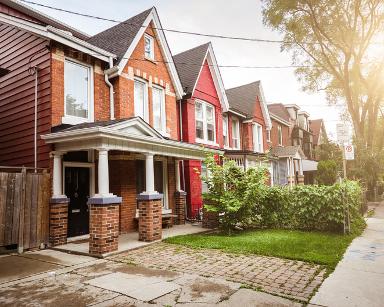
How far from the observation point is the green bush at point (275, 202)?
10.9 m

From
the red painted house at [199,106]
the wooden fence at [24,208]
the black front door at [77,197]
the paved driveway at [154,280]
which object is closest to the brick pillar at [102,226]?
the paved driveway at [154,280]

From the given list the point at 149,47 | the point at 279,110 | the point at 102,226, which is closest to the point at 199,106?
the point at 149,47

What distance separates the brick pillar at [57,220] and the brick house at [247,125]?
11.0 m

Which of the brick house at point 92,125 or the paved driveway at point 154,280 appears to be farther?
the brick house at point 92,125

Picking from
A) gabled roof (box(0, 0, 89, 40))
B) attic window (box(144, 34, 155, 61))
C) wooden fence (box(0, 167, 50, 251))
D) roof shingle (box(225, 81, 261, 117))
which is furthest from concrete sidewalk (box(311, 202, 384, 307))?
gabled roof (box(0, 0, 89, 40))

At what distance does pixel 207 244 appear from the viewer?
961cm

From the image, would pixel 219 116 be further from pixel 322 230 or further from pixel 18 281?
pixel 18 281

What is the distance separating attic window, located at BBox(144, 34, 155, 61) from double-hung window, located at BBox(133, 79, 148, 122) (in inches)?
56.7

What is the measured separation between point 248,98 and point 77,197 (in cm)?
1715

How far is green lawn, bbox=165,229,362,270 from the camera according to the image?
787 cm

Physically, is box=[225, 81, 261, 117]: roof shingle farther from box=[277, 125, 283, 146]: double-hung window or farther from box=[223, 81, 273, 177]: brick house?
box=[277, 125, 283, 146]: double-hung window

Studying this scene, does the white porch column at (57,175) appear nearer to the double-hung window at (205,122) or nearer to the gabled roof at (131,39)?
the gabled roof at (131,39)

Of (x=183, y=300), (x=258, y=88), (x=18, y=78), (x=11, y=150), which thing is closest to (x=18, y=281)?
(x=183, y=300)

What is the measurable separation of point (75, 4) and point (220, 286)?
9.12m
